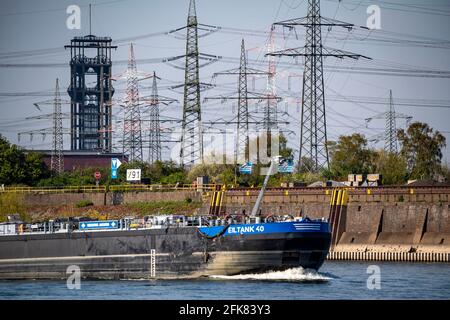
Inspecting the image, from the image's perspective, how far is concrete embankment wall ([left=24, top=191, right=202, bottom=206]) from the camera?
143250 millimetres

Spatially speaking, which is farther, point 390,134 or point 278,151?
point 390,134

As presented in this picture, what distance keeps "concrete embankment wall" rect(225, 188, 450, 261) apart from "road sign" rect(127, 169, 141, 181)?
31534 millimetres

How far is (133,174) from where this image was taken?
513ft

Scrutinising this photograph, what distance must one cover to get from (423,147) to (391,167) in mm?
12824

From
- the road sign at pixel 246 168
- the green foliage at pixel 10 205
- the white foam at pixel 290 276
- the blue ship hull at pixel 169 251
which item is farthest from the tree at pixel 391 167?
the white foam at pixel 290 276

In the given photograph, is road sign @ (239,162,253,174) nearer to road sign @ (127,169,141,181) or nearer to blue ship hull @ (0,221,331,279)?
road sign @ (127,169,141,181)

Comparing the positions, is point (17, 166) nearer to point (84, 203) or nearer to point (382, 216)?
point (84, 203)

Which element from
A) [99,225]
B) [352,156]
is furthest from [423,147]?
[99,225]

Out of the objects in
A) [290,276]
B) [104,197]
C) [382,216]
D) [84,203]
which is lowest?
[290,276]

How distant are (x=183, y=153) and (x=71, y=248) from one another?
203 feet

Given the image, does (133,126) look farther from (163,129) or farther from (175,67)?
(175,67)

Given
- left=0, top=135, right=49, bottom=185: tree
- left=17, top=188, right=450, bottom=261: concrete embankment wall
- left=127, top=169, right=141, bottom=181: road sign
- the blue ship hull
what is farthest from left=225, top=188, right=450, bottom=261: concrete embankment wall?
left=0, top=135, right=49, bottom=185: tree
